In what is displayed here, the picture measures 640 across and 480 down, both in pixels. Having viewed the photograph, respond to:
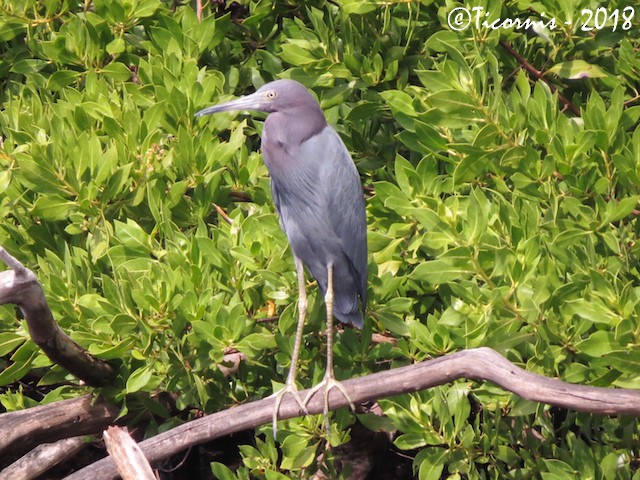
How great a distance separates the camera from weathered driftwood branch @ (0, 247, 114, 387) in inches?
105

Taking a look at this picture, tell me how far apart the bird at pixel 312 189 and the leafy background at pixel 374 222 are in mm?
82

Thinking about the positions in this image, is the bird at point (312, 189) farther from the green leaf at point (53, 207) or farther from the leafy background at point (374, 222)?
the green leaf at point (53, 207)

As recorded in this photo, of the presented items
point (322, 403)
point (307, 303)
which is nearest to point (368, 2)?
point (307, 303)

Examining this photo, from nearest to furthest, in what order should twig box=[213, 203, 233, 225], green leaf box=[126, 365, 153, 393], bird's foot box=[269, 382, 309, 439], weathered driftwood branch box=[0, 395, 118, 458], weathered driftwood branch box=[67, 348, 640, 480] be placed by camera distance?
weathered driftwood branch box=[67, 348, 640, 480], bird's foot box=[269, 382, 309, 439], green leaf box=[126, 365, 153, 393], weathered driftwood branch box=[0, 395, 118, 458], twig box=[213, 203, 233, 225]

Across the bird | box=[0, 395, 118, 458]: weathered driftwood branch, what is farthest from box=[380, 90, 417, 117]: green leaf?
box=[0, 395, 118, 458]: weathered driftwood branch

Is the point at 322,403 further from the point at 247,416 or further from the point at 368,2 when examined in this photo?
the point at 368,2

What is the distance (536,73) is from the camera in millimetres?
3652

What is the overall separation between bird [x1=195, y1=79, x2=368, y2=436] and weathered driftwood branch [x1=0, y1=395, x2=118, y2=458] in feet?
2.29

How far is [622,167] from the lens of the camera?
10.2 feet

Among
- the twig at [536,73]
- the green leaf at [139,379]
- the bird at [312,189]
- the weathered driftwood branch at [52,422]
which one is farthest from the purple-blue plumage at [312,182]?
the weathered driftwood branch at [52,422]

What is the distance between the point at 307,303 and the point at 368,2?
3.48 feet

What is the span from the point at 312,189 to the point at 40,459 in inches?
58.2

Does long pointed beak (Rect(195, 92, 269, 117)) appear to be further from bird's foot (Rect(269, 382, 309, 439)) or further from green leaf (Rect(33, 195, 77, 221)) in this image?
bird's foot (Rect(269, 382, 309, 439))

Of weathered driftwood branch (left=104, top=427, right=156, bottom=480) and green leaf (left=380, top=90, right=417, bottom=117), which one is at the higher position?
green leaf (left=380, top=90, right=417, bottom=117)
